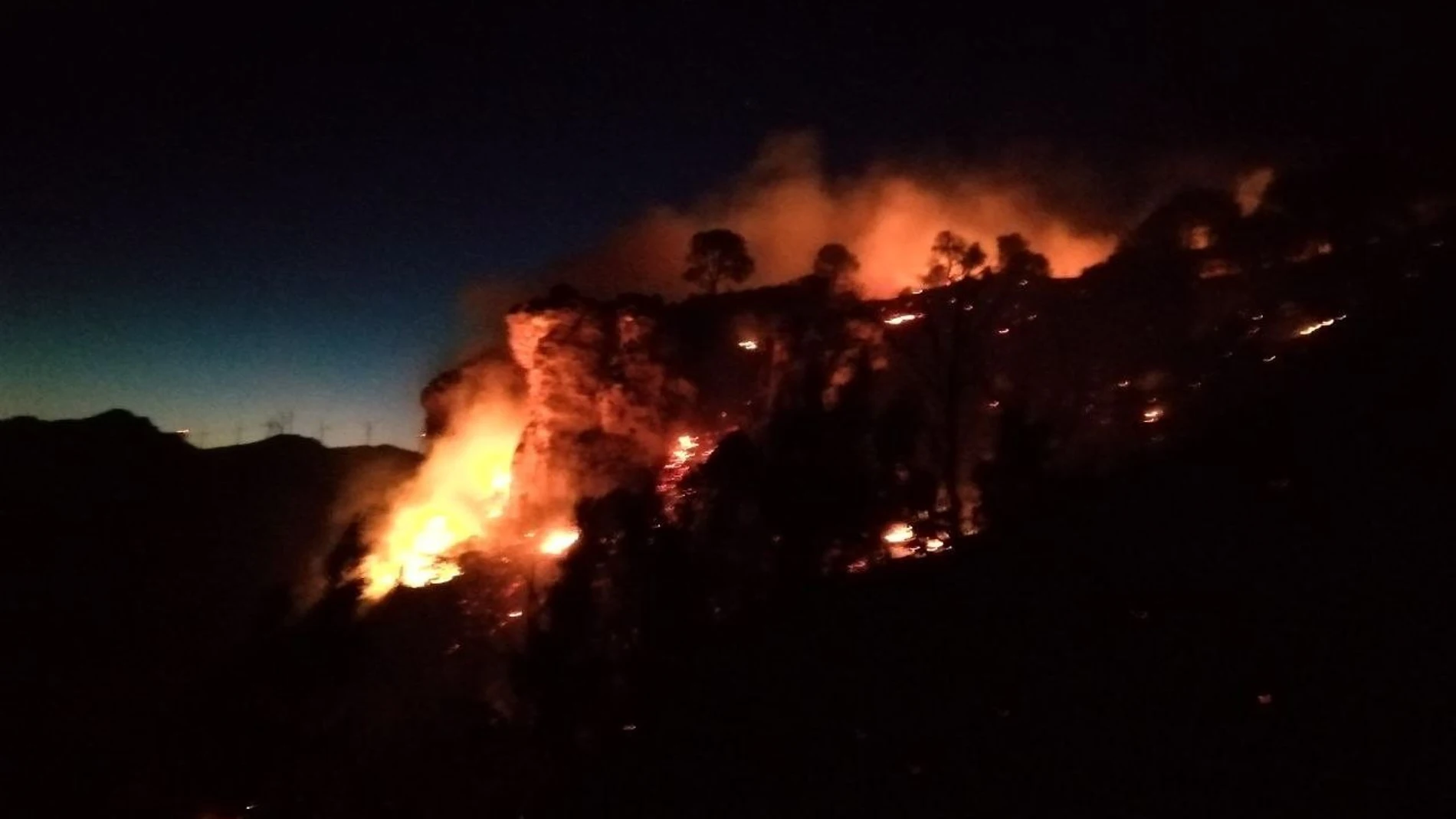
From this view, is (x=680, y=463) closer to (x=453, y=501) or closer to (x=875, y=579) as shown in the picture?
(x=453, y=501)

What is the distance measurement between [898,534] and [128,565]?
53097 millimetres

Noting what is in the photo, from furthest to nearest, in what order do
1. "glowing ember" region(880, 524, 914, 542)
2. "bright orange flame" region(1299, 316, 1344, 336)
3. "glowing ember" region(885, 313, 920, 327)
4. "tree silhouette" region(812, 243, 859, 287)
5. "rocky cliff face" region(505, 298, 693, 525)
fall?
"tree silhouette" region(812, 243, 859, 287) < "glowing ember" region(885, 313, 920, 327) < "rocky cliff face" region(505, 298, 693, 525) < "bright orange flame" region(1299, 316, 1344, 336) < "glowing ember" region(880, 524, 914, 542)

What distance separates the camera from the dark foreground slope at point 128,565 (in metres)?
40.4

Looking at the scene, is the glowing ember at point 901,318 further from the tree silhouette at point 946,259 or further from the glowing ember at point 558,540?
the glowing ember at point 558,540

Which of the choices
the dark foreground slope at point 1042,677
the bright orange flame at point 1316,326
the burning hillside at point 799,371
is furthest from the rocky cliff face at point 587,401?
the bright orange flame at point 1316,326

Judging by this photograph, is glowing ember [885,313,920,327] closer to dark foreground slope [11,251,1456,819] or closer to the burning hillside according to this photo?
the burning hillside

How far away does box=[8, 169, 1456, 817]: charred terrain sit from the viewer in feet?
42.6

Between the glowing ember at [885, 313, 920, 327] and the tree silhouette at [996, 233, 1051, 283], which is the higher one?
the tree silhouette at [996, 233, 1051, 283]

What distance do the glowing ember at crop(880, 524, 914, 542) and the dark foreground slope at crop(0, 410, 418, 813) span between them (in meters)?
20.3

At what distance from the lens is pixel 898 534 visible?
28.1m

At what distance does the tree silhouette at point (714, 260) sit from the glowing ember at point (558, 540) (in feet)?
75.2

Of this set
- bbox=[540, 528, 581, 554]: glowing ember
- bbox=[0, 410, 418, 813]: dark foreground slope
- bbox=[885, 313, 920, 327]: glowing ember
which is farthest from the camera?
bbox=[885, 313, 920, 327]: glowing ember

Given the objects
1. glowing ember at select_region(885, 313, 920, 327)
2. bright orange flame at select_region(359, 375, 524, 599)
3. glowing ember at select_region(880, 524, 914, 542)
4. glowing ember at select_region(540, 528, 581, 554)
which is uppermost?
glowing ember at select_region(885, 313, 920, 327)

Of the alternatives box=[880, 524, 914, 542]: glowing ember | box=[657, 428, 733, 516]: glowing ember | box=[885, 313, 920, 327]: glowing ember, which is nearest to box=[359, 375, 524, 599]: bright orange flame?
box=[657, 428, 733, 516]: glowing ember
